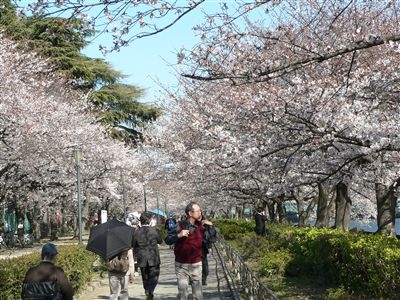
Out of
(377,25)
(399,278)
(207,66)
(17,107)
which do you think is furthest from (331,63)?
(17,107)

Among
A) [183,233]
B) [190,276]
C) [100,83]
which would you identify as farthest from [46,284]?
[100,83]

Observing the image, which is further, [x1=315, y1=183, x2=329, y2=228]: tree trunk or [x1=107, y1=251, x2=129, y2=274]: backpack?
[x1=315, y1=183, x2=329, y2=228]: tree trunk

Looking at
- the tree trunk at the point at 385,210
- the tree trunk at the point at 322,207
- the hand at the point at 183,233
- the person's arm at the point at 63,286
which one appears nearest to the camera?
the person's arm at the point at 63,286

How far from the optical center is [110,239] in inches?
401

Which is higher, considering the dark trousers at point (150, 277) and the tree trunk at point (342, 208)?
the tree trunk at point (342, 208)

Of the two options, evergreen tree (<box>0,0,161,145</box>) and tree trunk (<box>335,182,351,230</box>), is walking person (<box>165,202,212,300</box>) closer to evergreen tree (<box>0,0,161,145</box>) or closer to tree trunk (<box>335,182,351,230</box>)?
tree trunk (<box>335,182,351,230</box>)

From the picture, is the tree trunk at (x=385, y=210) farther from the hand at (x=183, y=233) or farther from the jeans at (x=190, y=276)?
the hand at (x=183, y=233)

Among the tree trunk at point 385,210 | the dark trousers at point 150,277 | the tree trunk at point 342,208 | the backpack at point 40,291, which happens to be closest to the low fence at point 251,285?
the dark trousers at point 150,277

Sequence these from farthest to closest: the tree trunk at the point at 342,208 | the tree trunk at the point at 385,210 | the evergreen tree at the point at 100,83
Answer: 1. the evergreen tree at the point at 100,83
2. the tree trunk at the point at 342,208
3. the tree trunk at the point at 385,210

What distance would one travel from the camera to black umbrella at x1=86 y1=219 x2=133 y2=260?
32.9 feet

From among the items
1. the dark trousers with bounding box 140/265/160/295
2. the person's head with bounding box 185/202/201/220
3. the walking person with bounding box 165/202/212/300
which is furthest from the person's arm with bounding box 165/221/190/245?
the dark trousers with bounding box 140/265/160/295

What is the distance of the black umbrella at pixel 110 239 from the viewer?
10.0m

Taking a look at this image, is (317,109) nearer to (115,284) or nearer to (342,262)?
(342,262)

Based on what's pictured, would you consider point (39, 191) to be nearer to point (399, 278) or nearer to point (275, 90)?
point (275, 90)
